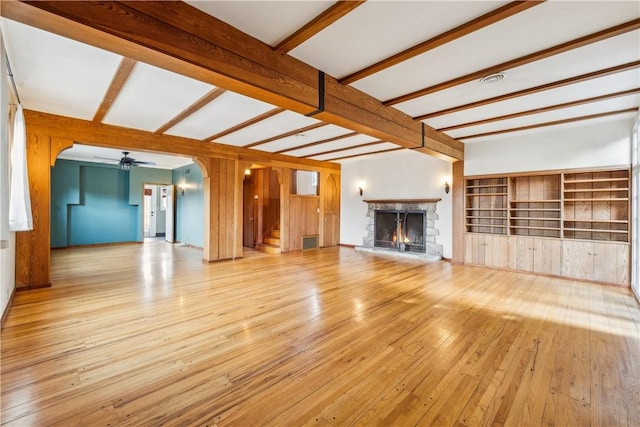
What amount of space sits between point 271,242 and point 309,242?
3.78 feet

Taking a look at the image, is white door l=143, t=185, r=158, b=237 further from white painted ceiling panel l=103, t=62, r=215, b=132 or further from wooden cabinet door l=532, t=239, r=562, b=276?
wooden cabinet door l=532, t=239, r=562, b=276

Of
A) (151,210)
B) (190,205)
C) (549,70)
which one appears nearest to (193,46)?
(549,70)

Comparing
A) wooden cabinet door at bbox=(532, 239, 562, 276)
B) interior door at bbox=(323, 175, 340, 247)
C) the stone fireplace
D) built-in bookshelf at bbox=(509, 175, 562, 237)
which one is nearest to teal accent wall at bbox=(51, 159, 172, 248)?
interior door at bbox=(323, 175, 340, 247)

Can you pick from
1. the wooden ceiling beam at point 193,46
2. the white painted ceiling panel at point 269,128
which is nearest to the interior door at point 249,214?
the white painted ceiling panel at point 269,128

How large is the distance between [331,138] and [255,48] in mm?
3383

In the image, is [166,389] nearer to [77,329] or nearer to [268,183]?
[77,329]

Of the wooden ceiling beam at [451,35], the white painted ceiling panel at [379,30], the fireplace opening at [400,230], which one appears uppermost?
the white painted ceiling panel at [379,30]

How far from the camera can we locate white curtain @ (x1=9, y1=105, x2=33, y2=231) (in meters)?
2.86

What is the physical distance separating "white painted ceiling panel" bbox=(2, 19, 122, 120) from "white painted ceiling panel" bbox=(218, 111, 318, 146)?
2.09 m

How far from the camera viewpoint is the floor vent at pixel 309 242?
27.7ft

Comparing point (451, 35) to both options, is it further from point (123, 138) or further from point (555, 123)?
point (123, 138)

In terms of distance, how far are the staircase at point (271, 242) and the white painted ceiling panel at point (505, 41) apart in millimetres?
5655

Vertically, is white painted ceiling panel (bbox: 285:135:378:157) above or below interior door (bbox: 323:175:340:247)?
above

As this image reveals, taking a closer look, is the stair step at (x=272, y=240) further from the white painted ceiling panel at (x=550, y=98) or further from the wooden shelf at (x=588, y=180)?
the wooden shelf at (x=588, y=180)
